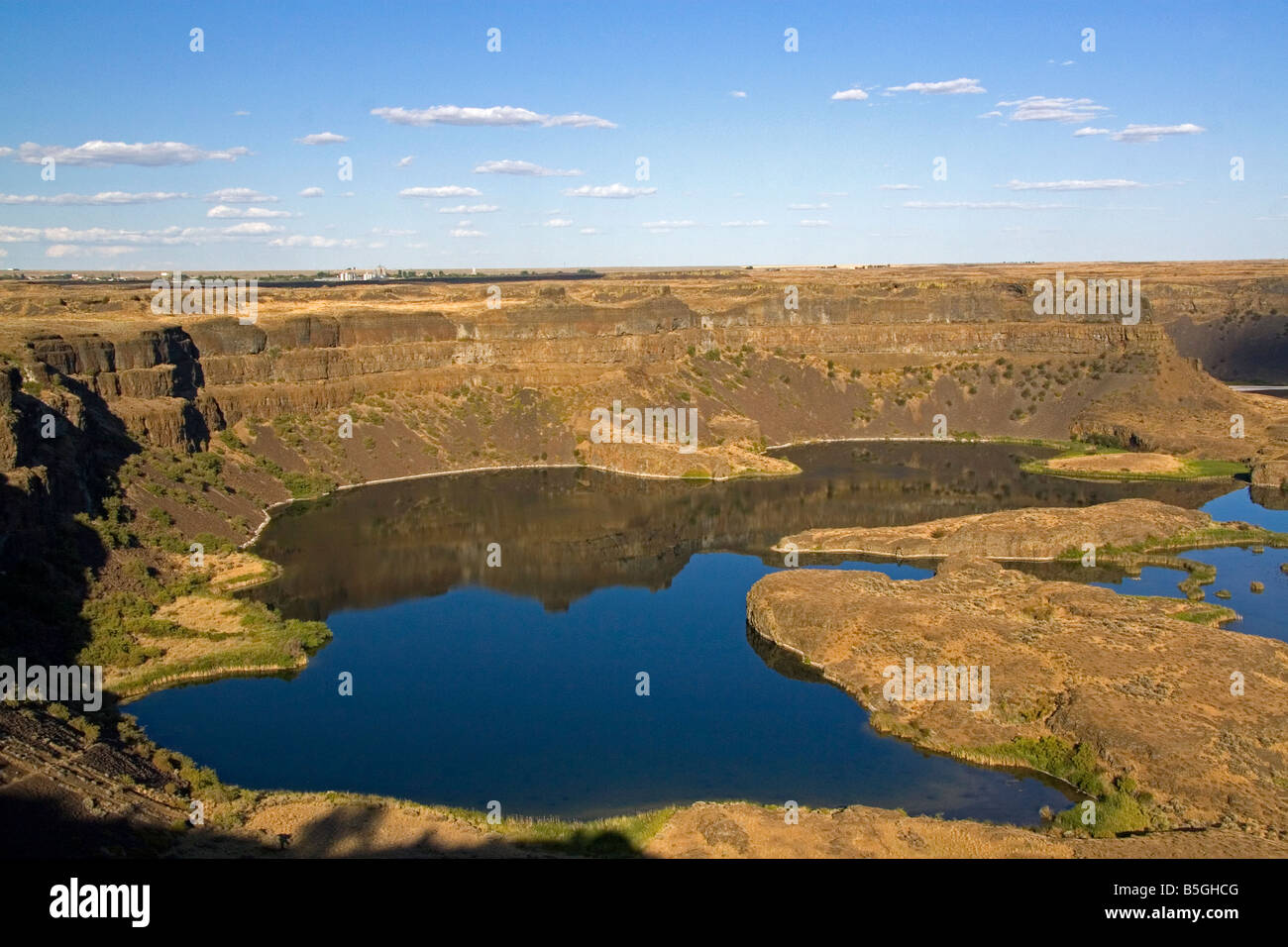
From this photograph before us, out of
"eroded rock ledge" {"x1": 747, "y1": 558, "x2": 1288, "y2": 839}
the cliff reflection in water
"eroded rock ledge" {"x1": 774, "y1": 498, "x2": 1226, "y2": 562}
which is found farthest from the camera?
"eroded rock ledge" {"x1": 774, "y1": 498, "x2": 1226, "y2": 562}

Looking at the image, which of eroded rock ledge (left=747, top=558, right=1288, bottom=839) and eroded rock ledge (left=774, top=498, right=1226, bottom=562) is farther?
eroded rock ledge (left=774, top=498, right=1226, bottom=562)

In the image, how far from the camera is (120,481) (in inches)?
2301

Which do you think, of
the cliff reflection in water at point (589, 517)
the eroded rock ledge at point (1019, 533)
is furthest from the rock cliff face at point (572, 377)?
the eroded rock ledge at point (1019, 533)

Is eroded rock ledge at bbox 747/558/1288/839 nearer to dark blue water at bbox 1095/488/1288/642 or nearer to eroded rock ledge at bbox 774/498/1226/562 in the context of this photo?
dark blue water at bbox 1095/488/1288/642

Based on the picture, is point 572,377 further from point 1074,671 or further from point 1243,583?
point 1074,671

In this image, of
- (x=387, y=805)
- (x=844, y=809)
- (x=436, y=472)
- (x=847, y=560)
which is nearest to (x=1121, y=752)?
(x=844, y=809)

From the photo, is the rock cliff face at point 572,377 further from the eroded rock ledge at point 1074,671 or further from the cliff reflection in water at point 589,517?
the eroded rock ledge at point 1074,671

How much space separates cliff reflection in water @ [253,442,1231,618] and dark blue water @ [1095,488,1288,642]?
39.7 ft

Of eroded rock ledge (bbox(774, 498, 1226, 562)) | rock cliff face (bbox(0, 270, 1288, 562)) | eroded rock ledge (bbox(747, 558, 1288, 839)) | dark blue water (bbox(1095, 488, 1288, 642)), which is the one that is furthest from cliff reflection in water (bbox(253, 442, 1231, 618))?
eroded rock ledge (bbox(747, 558, 1288, 839))

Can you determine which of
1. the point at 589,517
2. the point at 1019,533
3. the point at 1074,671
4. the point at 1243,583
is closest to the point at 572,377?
the point at 589,517

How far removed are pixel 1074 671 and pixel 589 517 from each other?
34651 millimetres

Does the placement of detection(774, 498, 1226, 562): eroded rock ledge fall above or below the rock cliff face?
below

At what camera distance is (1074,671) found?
36.0 m

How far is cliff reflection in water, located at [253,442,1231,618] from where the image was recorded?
53.5 m
